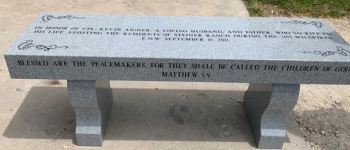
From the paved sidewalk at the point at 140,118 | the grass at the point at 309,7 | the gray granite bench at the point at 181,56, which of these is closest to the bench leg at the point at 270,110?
the gray granite bench at the point at 181,56

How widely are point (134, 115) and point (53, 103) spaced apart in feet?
3.26

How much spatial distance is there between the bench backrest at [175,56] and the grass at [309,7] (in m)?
3.63

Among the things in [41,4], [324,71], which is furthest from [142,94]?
[41,4]

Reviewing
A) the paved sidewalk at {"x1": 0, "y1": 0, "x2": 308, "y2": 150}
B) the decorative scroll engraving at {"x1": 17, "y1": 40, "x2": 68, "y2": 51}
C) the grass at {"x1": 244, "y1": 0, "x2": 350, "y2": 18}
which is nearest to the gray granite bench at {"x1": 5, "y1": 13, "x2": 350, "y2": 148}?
the decorative scroll engraving at {"x1": 17, "y1": 40, "x2": 68, "y2": 51}

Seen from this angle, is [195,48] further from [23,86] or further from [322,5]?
[322,5]

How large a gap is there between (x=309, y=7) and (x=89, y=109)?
5.44 metres

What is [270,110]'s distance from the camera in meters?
3.31

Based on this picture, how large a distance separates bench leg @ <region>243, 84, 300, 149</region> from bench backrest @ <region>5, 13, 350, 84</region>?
17 centimetres

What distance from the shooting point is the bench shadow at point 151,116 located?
3574 mm

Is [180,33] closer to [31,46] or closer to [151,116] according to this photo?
[151,116]

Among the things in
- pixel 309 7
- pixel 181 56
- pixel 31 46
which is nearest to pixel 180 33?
pixel 181 56

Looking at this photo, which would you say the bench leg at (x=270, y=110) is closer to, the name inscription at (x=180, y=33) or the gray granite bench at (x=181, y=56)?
the gray granite bench at (x=181, y=56)

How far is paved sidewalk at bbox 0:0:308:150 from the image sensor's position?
3.48 meters

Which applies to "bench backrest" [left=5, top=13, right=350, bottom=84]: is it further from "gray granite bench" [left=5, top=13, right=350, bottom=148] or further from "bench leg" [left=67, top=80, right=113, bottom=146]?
"bench leg" [left=67, top=80, right=113, bottom=146]
